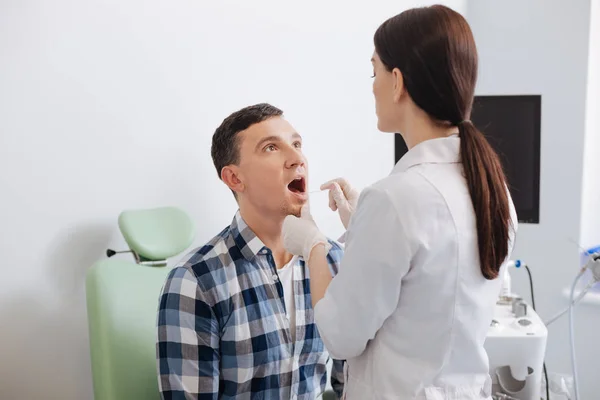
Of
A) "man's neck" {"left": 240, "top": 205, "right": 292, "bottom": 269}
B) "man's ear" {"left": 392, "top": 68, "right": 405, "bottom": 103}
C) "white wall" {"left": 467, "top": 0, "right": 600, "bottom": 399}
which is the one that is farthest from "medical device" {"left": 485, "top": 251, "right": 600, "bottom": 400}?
"man's ear" {"left": 392, "top": 68, "right": 405, "bottom": 103}

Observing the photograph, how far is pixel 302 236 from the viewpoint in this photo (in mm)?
1197

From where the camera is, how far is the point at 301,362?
1388 mm

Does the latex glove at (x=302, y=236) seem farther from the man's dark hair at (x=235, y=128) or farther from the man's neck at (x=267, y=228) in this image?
the man's dark hair at (x=235, y=128)

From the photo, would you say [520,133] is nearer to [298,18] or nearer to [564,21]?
[564,21]

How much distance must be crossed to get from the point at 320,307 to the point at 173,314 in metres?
0.37

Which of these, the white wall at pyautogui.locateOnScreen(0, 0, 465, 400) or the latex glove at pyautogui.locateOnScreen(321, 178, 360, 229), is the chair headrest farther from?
the latex glove at pyautogui.locateOnScreen(321, 178, 360, 229)

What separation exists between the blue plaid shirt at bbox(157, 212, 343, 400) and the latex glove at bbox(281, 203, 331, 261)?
0.13m

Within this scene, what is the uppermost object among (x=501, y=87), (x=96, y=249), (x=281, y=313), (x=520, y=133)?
(x=501, y=87)

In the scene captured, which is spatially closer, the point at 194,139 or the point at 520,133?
the point at 194,139

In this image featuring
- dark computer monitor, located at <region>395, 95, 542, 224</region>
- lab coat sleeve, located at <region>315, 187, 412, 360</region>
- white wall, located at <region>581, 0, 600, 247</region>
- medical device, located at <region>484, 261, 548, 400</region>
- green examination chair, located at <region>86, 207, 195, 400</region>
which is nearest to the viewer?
lab coat sleeve, located at <region>315, 187, 412, 360</region>

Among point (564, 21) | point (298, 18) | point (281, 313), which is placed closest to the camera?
point (281, 313)

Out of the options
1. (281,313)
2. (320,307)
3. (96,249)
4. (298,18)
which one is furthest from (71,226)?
(298,18)

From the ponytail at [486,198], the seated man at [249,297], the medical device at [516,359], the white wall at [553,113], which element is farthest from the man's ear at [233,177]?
the white wall at [553,113]

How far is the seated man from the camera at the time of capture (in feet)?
4.07
